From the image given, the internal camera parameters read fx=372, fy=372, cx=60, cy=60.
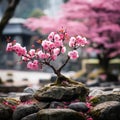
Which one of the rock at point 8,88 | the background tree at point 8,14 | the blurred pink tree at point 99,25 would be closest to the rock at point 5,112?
the rock at point 8,88

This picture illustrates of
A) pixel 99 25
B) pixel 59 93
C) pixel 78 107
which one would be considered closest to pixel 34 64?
pixel 59 93

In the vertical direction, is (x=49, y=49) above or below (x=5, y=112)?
above

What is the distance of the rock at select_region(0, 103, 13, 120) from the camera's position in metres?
7.57

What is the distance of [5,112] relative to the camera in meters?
7.63

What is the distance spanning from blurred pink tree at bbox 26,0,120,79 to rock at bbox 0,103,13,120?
15.0 metres

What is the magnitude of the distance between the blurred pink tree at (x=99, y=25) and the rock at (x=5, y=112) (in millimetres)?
14970

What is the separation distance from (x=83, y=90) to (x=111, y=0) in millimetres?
15013

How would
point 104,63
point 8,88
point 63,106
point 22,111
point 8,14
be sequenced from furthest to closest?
1. point 104,63
2. point 8,88
3. point 8,14
4. point 63,106
5. point 22,111

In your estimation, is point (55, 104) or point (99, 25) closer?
point (55, 104)

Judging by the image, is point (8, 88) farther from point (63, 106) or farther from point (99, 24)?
point (63, 106)

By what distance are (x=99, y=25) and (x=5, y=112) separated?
16259mm

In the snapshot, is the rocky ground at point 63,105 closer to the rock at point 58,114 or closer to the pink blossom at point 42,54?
the rock at point 58,114

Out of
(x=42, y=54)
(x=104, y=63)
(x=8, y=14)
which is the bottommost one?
(x=104, y=63)

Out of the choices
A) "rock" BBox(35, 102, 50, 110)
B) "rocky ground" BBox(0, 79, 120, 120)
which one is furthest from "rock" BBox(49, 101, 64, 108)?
"rock" BBox(35, 102, 50, 110)
